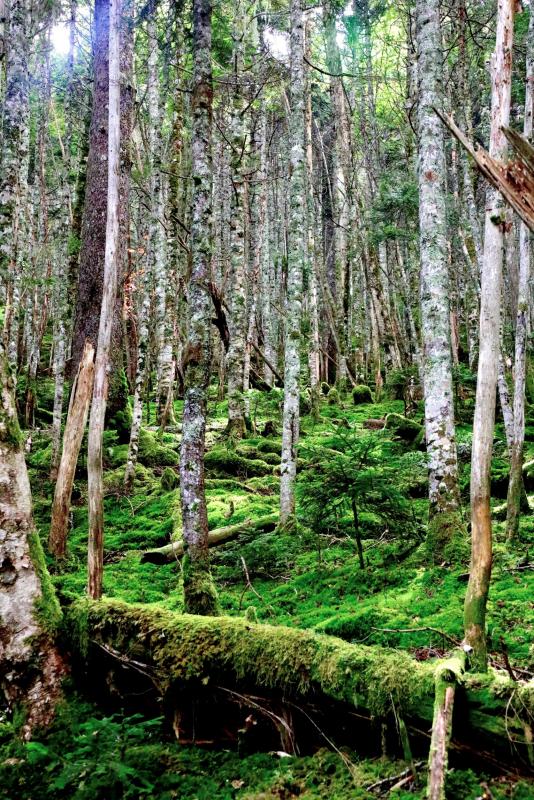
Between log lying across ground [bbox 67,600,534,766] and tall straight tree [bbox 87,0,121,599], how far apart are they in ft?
3.27

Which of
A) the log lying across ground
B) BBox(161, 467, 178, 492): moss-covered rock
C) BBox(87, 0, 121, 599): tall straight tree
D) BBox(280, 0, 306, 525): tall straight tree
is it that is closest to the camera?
the log lying across ground

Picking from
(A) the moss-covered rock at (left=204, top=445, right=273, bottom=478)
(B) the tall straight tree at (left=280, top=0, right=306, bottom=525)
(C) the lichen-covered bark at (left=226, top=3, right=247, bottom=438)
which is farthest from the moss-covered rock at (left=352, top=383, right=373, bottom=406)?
(B) the tall straight tree at (left=280, top=0, right=306, bottom=525)

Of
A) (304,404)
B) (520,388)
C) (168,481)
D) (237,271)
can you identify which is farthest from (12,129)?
(304,404)

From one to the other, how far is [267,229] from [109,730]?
20.1 metres

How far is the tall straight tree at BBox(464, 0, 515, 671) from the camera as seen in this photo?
3221mm

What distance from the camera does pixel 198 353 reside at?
17.7 feet

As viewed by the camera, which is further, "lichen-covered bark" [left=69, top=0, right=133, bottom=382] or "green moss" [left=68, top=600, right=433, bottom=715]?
"lichen-covered bark" [left=69, top=0, right=133, bottom=382]

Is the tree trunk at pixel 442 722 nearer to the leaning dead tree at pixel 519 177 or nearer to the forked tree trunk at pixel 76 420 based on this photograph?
the leaning dead tree at pixel 519 177

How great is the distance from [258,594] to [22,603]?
2.78 meters

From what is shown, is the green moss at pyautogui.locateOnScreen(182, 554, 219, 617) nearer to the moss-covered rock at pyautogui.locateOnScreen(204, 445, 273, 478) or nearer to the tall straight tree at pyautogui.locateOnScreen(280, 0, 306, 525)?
the tall straight tree at pyautogui.locateOnScreen(280, 0, 306, 525)

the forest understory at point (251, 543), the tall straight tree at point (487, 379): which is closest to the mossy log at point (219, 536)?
the forest understory at point (251, 543)

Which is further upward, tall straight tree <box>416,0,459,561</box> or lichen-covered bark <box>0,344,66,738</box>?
tall straight tree <box>416,0,459,561</box>

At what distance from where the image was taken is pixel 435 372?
6.50 metres

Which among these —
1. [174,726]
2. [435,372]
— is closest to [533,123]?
[435,372]
